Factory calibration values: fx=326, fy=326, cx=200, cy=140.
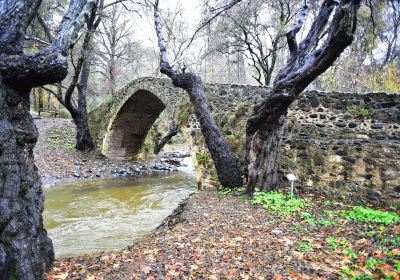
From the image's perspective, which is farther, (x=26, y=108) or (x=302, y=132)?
(x=302, y=132)

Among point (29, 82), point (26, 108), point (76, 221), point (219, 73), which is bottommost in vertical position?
point (76, 221)

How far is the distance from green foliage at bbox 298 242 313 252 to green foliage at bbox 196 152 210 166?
4.62 metres

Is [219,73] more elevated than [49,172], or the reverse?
[219,73]

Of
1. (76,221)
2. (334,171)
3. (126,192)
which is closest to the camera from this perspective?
(334,171)

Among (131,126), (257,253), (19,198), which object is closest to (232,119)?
(257,253)

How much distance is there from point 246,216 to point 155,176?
8.86 m

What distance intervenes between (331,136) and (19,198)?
5805mm

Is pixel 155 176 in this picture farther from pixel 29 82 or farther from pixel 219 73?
pixel 219 73

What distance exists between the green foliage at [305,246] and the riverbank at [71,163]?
30.1ft

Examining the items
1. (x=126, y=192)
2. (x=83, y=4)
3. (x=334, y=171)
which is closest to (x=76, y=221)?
(x=126, y=192)

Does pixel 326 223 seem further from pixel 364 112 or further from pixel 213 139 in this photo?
pixel 213 139

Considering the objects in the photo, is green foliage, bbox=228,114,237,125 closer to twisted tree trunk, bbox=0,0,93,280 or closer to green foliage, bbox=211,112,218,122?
green foliage, bbox=211,112,218,122

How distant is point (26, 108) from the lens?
3.65 m

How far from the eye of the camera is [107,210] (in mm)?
8633
